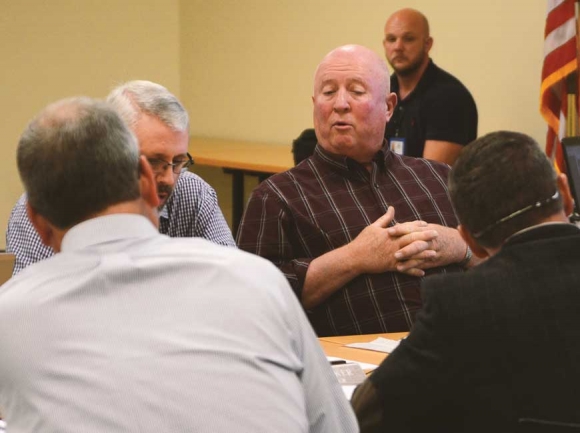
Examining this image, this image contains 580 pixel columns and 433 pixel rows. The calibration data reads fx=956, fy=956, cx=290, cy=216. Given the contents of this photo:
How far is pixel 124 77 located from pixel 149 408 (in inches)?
254

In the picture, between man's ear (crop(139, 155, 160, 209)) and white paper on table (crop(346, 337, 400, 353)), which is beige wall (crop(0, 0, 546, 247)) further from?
man's ear (crop(139, 155, 160, 209))

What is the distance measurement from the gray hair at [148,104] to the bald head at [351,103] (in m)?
0.72

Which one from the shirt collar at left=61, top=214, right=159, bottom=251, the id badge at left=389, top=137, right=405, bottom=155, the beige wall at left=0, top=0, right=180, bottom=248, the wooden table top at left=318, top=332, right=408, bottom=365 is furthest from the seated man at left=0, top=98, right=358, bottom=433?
the beige wall at left=0, top=0, right=180, bottom=248

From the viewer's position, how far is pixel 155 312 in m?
1.27

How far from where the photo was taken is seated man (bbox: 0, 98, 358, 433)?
4.08ft

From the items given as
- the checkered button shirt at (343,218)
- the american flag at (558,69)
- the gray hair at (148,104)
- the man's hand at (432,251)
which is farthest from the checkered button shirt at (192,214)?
the american flag at (558,69)

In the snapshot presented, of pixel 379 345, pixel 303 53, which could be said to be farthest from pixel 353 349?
pixel 303 53

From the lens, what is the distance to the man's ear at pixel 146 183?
1420 mm

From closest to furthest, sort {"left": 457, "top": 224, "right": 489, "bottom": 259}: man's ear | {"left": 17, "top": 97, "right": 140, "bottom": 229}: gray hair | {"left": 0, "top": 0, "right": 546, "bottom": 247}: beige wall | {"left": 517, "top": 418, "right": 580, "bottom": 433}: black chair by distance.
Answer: {"left": 17, "top": 97, "right": 140, "bottom": 229}: gray hair, {"left": 517, "top": 418, "right": 580, "bottom": 433}: black chair, {"left": 457, "top": 224, "right": 489, "bottom": 259}: man's ear, {"left": 0, "top": 0, "right": 546, "bottom": 247}: beige wall

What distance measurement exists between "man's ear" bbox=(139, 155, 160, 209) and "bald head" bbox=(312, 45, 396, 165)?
5.38 feet

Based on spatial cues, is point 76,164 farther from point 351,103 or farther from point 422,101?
point 422,101

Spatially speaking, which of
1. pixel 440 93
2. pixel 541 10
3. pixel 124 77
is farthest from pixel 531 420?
pixel 124 77

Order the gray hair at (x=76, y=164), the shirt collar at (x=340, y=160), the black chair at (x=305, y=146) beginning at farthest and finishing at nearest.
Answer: the black chair at (x=305, y=146), the shirt collar at (x=340, y=160), the gray hair at (x=76, y=164)

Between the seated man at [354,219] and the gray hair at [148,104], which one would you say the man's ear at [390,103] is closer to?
the seated man at [354,219]
